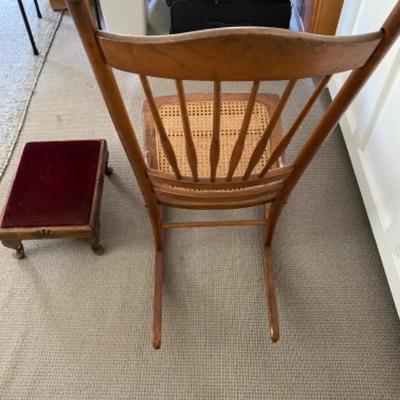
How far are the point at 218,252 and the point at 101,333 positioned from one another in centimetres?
47

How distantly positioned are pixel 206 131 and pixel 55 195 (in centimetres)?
53

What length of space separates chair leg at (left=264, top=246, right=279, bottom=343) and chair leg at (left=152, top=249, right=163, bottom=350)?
0.34 metres

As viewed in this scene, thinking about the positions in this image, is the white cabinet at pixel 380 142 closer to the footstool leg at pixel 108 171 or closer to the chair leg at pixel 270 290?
the chair leg at pixel 270 290

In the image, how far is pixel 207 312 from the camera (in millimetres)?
1239

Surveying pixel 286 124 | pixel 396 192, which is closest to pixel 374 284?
pixel 396 192

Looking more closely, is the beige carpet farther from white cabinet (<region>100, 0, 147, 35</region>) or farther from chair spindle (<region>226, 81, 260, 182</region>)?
white cabinet (<region>100, 0, 147, 35</region>)

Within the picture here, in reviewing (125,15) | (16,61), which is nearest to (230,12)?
(125,15)

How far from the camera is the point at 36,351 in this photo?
1.18 meters

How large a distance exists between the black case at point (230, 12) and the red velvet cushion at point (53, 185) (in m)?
0.82

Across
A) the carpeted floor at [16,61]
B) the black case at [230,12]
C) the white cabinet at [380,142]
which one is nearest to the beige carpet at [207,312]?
the white cabinet at [380,142]

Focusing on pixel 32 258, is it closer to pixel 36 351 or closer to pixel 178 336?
pixel 36 351

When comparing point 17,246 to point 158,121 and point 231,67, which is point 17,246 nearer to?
point 158,121

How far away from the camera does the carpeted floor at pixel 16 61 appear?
1684mm

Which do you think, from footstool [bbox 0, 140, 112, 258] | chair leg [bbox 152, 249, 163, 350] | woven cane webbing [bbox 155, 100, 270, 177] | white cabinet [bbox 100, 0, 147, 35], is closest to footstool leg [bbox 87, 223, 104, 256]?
footstool [bbox 0, 140, 112, 258]
